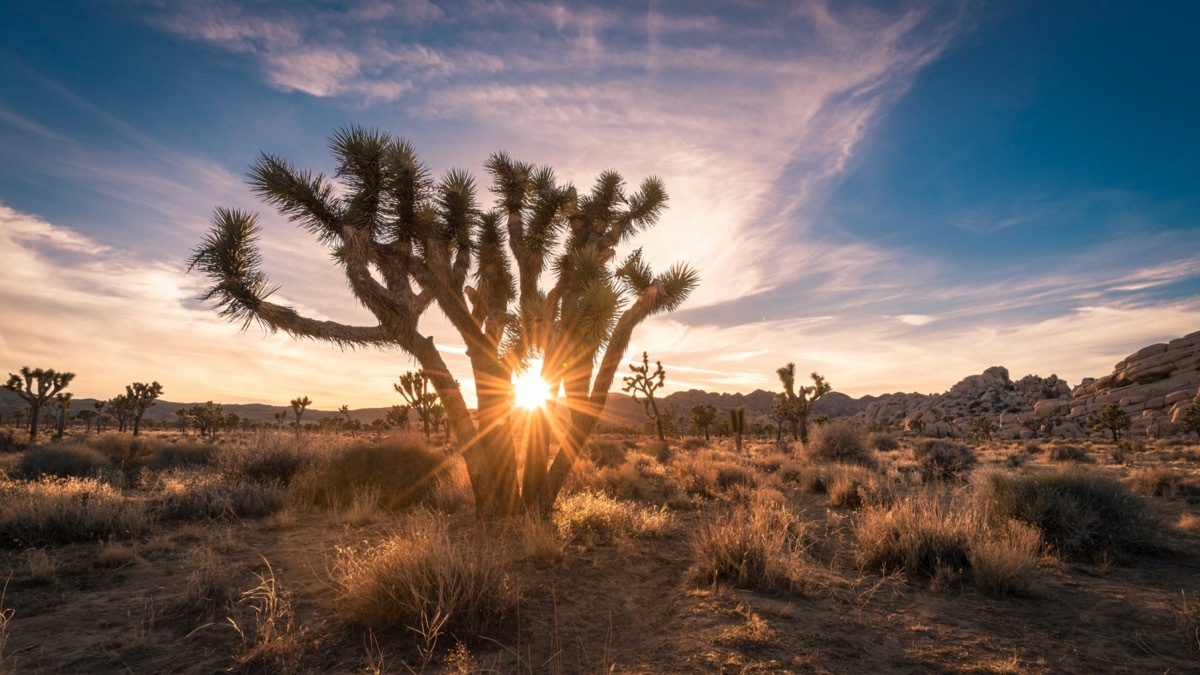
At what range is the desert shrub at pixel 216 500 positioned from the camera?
9.65m

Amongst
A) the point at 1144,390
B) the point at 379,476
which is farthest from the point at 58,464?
the point at 1144,390

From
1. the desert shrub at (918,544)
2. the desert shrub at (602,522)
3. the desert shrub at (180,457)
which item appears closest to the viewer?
the desert shrub at (918,544)

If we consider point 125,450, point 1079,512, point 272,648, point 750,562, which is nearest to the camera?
point 272,648

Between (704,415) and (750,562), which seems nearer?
(750,562)

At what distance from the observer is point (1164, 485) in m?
12.3

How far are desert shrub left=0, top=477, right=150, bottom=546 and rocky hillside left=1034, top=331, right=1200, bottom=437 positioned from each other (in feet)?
218

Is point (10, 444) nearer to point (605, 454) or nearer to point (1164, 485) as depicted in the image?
point (605, 454)

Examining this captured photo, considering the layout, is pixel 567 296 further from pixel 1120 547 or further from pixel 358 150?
pixel 1120 547

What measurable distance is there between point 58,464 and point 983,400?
97.9 meters

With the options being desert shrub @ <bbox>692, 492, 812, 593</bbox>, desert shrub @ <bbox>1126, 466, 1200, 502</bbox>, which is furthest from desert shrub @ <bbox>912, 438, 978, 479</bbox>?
desert shrub @ <bbox>692, 492, 812, 593</bbox>

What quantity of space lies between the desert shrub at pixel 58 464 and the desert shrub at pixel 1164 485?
85.4ft

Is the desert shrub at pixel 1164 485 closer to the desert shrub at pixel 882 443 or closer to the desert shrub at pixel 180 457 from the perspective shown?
the desert shrub at pixel 882 443

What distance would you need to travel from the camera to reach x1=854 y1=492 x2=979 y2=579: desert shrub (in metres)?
6.45

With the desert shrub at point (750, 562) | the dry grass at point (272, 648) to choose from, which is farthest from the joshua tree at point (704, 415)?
the dry grass at point (272, 648)
